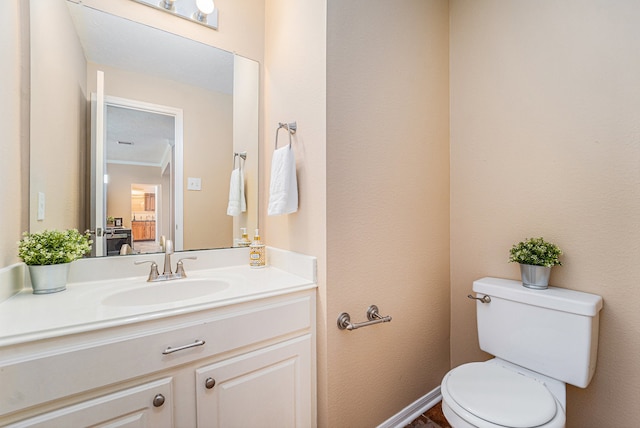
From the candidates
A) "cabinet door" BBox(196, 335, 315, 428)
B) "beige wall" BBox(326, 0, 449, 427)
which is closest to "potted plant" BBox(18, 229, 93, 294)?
"cabinet door" BBox(196, 335, 315, 428)

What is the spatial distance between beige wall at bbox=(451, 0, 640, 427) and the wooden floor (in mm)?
334

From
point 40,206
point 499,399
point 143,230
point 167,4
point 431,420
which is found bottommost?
point 431,420

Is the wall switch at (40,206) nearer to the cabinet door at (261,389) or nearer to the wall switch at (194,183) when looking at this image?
the wall switch at (194,183)

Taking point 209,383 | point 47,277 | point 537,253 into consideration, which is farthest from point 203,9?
point 537,253

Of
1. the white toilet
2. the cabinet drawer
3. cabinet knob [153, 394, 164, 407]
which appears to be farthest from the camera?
the white toilet

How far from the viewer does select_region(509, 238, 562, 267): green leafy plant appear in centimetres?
121

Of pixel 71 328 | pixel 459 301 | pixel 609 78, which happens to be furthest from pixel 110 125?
pixel 609 78

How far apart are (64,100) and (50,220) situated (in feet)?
1.70

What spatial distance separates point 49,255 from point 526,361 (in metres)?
1.95

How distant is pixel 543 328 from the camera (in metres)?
1.15

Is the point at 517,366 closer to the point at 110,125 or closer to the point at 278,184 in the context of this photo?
the point at 278,184

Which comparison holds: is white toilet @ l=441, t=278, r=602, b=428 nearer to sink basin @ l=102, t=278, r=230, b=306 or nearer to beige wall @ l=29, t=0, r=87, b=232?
sink basin @ l=102, t=278, r=230, b=306

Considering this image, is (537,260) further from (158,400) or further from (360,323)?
(158,400)

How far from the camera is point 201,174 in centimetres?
151
